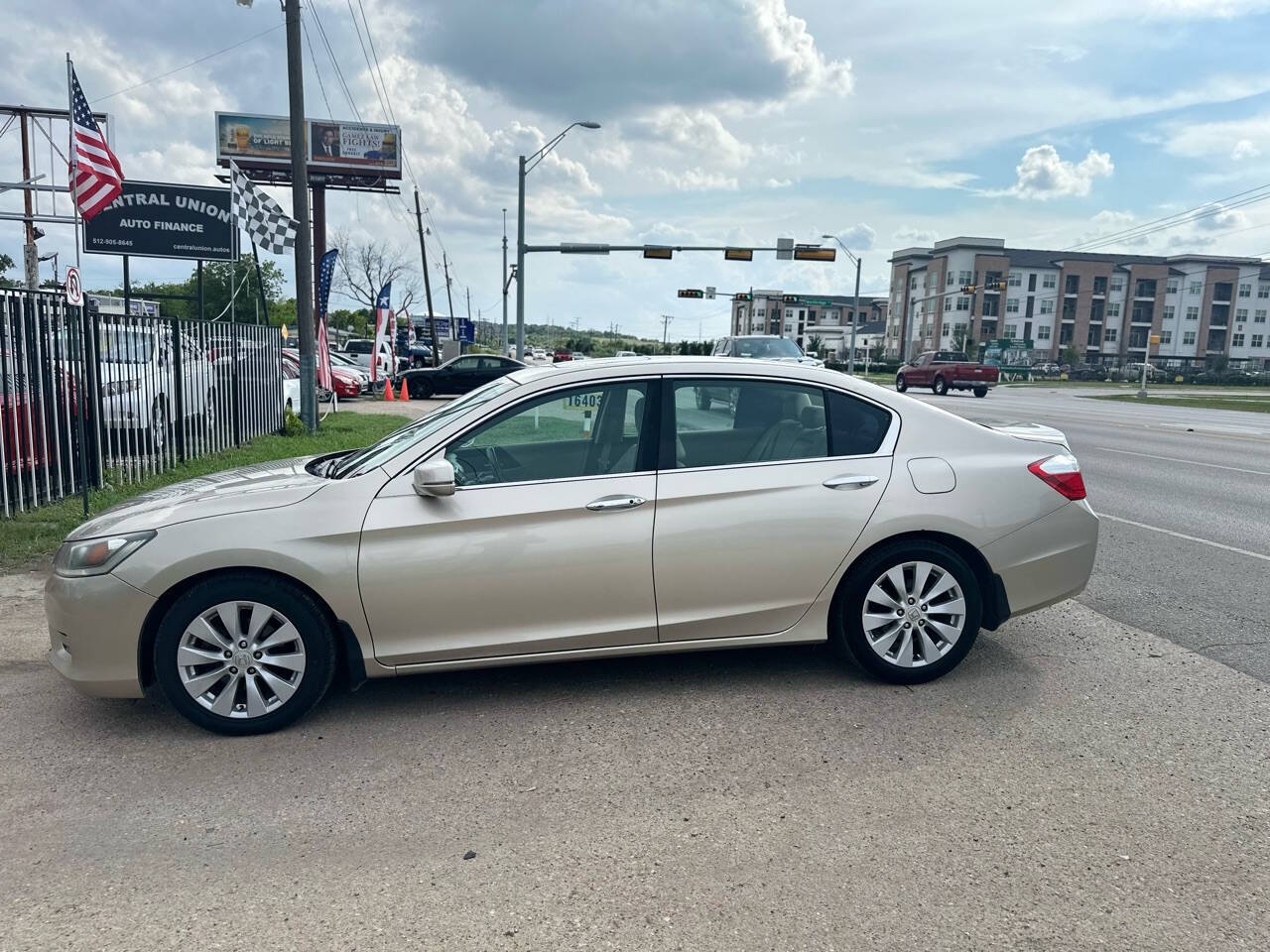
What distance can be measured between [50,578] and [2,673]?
4.00 feet

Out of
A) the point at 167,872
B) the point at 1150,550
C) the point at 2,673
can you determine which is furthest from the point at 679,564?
the point at 1150,550

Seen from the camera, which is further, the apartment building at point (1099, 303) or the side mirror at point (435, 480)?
the apartment building at point (1099, 303)

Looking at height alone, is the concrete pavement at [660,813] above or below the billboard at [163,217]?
below

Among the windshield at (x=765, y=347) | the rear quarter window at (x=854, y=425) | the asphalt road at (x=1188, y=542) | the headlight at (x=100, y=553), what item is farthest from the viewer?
the windshield at (x=765, y=347)

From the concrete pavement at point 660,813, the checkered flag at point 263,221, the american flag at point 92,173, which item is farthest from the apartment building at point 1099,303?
the concrete pavement at point 660,813

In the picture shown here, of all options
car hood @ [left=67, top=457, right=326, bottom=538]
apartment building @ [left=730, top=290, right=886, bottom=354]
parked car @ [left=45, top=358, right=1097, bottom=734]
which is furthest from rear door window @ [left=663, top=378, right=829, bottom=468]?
apartment building @ [left=730, top=290, right=886, bottom=354]

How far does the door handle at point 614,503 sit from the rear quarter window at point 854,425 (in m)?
1.06

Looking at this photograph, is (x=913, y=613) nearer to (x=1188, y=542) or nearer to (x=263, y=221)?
(x=1188, y=542)

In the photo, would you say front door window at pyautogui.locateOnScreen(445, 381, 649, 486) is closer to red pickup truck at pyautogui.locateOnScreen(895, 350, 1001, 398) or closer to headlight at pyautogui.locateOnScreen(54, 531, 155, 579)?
headlight at pyautogui.locateOnScreen(54, 531, 155, 579)

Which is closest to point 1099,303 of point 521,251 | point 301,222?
point 521,251

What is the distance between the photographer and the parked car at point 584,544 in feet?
13.0

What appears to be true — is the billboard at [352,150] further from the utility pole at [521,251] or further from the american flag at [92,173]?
the american flag at [92,173]

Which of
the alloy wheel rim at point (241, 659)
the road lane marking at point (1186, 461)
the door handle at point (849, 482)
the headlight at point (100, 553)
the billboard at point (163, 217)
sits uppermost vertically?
the billboard at point (163, 217)

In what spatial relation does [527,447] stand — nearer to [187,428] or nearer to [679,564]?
[679,564]
